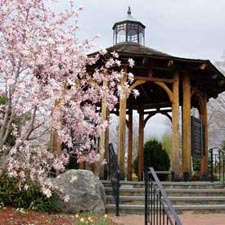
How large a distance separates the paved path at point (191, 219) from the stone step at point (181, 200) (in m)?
0.47

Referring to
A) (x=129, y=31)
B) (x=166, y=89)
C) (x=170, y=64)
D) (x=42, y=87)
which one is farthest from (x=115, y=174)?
(x=129, y=31)

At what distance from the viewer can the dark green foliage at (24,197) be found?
693cm

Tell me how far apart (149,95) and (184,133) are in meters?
3.12

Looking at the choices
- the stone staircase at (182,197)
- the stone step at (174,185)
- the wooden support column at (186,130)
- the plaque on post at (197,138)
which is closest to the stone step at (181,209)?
the stone staircase at (182,197)

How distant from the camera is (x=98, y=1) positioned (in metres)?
6.00

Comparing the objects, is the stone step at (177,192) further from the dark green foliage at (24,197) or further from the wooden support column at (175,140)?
the dark green foliage at (24,197)


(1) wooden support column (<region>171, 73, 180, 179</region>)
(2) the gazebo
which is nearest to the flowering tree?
(2) the gazebo

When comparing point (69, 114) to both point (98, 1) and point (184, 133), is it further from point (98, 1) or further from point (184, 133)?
point (184, 133)

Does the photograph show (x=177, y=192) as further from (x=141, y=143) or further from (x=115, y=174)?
(x=141, y=143)

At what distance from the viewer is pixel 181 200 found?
7.87 m

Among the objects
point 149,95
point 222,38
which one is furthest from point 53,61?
point 222,38

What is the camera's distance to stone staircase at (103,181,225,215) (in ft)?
24.7

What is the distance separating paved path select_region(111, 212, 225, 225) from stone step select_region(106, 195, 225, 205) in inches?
18.5

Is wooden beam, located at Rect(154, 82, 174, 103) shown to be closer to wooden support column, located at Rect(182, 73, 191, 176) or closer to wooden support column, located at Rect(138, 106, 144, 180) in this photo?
wooden support column, located at Rect(182, 73, 191, 176)
